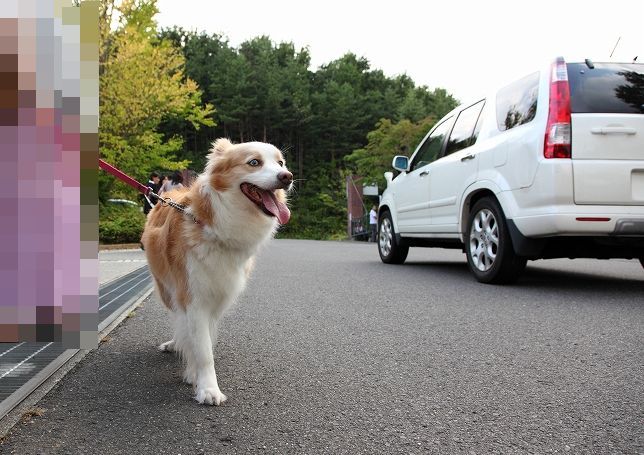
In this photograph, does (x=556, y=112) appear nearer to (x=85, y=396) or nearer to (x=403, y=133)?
(x=85, y=396)

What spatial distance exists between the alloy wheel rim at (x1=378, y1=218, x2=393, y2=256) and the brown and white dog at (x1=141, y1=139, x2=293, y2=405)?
631 cm

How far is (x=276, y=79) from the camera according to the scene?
163 feet

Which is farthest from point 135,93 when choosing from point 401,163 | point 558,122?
point 558,122

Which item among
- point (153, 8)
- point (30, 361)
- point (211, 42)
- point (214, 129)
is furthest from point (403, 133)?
point (30, 361)

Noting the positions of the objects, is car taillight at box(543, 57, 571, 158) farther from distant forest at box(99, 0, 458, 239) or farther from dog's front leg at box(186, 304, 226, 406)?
distant forest at box(99, 0, 458, 239)

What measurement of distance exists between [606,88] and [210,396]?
4728 mm

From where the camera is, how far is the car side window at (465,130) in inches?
273

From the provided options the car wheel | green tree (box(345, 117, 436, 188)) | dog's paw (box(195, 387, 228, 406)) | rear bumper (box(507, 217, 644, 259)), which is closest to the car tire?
rear bumper (box(507, 217, 644, 259))

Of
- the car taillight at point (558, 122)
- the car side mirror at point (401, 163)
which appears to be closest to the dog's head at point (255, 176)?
the car taillight at point (558, 122)

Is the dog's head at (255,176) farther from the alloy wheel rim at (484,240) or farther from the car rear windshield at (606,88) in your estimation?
the alloy wheel rim at (484,240)

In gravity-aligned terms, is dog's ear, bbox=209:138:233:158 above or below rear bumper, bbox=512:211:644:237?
above

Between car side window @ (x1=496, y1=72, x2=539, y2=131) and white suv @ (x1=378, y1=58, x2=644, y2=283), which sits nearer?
white suv @ (x1=378, y1=58, x2=644, y2=283)

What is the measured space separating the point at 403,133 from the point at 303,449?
112ft

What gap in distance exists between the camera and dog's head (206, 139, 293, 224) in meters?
2.80
